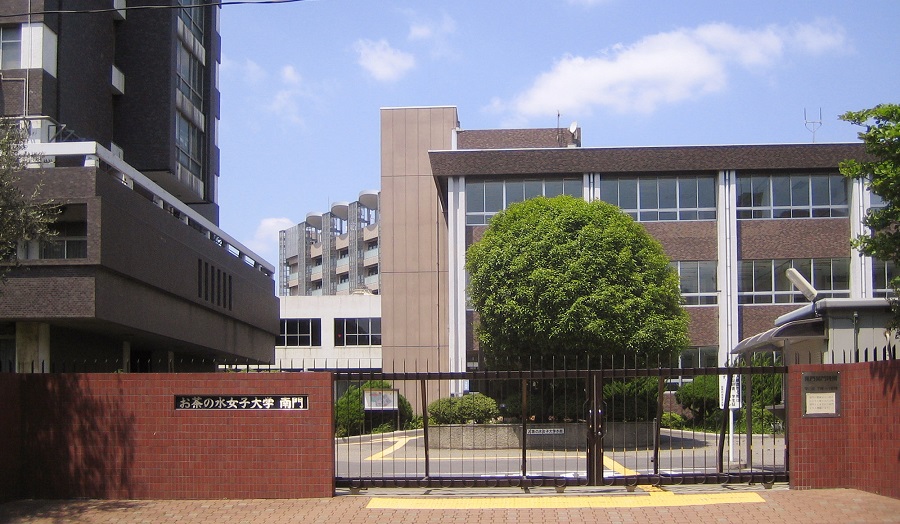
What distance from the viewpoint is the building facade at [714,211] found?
37844 millimetres

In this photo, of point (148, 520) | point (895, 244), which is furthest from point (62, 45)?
point (895, 244)

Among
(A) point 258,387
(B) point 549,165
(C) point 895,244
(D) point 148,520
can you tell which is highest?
(B) point 549,165

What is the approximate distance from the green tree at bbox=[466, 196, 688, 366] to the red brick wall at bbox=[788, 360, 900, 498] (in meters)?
11.5

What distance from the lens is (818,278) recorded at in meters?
38.2

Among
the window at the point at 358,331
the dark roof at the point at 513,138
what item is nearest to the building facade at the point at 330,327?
the window at the point at 358,331

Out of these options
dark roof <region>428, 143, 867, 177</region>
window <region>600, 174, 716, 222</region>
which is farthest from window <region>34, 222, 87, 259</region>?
window <region>600, 174, 716, 222</region>

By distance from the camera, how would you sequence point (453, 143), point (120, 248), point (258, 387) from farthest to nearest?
point (453, 143), point (120, 248), point (258, 387)

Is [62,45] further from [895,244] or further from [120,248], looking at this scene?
[895,244]

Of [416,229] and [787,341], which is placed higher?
[416,229]

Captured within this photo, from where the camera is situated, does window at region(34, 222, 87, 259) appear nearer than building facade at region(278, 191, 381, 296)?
Yes

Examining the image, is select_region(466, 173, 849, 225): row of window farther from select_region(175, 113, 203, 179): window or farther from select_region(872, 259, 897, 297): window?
select_region(175, 113, 203, 179): window

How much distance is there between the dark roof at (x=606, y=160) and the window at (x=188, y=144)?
30.8 ft

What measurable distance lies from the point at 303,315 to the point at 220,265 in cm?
2589

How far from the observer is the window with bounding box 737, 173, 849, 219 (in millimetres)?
38281
